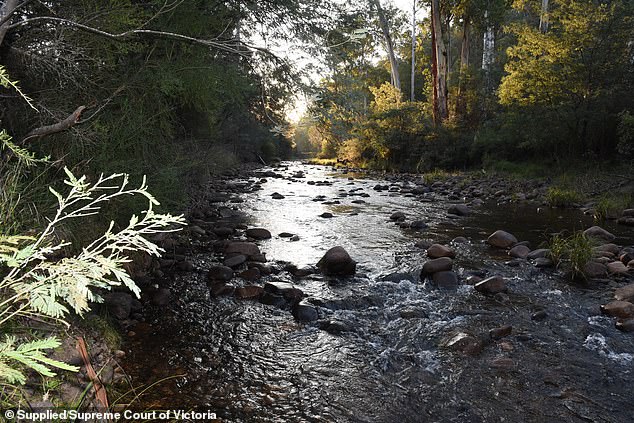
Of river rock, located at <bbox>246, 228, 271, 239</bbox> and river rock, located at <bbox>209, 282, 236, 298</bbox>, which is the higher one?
river rock, located at <bbox>246, 228, 271, 239</bbox>

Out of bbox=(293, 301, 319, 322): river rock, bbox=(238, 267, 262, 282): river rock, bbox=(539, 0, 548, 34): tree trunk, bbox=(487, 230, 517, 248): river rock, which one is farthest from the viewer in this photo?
bbox=(539, 0, 548, 34): tree trunk

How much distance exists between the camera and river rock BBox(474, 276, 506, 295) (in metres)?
5.32

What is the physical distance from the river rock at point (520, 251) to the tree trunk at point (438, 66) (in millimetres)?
18269

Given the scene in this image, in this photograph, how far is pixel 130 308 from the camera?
4.54 metres

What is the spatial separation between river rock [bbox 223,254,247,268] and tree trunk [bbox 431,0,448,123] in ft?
66.2

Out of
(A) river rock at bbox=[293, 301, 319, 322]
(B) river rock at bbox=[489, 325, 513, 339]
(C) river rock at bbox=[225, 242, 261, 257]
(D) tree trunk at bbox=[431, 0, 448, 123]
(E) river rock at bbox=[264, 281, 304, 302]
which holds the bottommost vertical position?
(B) river rock at bbox=[489, 325, 513, 339]

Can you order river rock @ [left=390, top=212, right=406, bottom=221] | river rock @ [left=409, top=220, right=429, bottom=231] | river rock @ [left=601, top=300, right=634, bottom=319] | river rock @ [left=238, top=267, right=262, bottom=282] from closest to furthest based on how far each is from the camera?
river rock @ [left=601, top=300, right=634, bottom=319] → river rock @ [left=238, top=267, right=262, bottom=282] → river rock @ [left=409, top=220, right=429, bottom=231] → river rock @ [left=390, top=212, right=406, bottom=221]

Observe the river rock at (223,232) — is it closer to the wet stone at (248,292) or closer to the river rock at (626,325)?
the wet stone at (248,292)

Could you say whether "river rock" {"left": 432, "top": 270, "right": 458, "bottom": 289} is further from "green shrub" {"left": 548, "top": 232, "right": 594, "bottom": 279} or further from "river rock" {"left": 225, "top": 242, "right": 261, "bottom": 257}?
"river rock" {"left": 225, "top": 242, "right": 261, "bottom": 257}

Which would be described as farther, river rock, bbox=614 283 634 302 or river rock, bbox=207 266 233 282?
river rock, bbox=207 266 233 282

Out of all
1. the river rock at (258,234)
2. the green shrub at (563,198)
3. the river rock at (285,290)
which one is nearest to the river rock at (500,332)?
the river rock at (285,290)

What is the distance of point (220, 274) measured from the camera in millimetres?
5859

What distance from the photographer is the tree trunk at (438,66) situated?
73.2 ft

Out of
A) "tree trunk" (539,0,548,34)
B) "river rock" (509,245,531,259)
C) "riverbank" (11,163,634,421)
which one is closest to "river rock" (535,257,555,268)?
"riverbank" (11,163,634,421)
